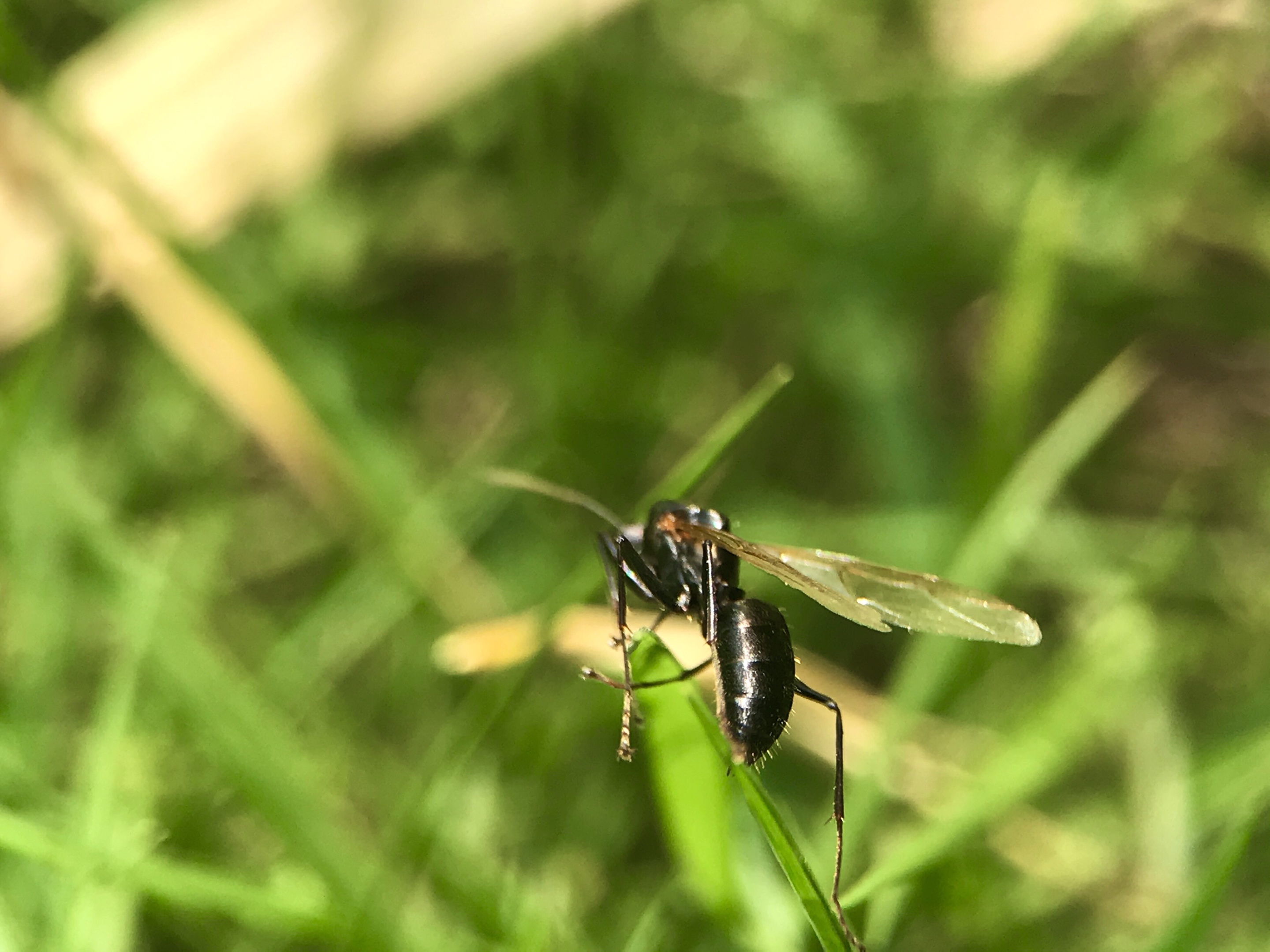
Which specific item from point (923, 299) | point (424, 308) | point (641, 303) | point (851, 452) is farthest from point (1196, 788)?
point (424, 308)

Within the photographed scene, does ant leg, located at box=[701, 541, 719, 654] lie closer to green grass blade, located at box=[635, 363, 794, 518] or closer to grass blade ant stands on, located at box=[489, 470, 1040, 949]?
grass blade ant stands on, located at box=[489, 470, 1040, 949]

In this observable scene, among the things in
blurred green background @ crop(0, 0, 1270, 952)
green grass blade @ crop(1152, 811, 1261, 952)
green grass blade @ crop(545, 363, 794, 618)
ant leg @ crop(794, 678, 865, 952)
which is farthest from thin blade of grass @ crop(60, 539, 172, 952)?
green grass blade @ crop(1152, 811, 1261, 952)

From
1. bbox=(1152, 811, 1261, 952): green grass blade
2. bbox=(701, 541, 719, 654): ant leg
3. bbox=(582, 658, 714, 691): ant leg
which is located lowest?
bbox=(1152, 811, 1261, 952): green grass blade

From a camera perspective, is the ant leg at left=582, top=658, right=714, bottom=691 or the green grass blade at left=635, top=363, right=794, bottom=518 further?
the green grass blade at left=635, top=363, right=794, bottom=518

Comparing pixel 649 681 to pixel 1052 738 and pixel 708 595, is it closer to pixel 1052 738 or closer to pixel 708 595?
pixel 708 595

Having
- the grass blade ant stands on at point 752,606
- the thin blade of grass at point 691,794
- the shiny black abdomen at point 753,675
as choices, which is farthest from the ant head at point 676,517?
the thin blade of grass at point 691,794

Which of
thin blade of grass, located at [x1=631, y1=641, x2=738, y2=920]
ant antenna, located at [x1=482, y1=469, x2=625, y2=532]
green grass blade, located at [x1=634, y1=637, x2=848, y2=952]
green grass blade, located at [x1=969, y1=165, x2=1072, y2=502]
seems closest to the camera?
green grass blade, located at [x1=634, y1=637, x2=848, y2=952]

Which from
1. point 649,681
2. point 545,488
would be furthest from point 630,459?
point 649,681

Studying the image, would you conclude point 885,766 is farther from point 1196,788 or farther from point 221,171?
point 221,171
